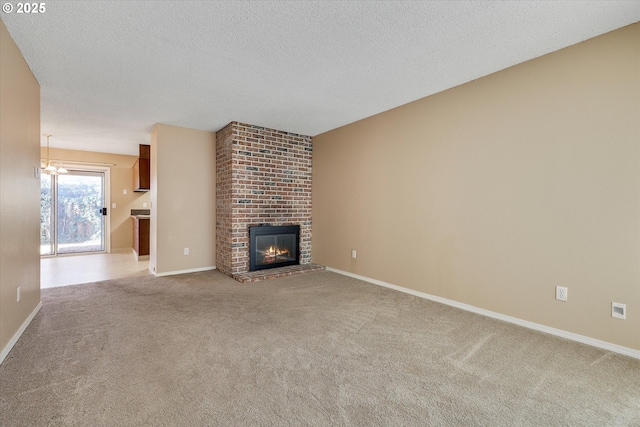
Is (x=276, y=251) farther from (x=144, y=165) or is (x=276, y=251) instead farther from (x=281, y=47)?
(x=144, y=165)

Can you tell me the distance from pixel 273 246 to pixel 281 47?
311cm

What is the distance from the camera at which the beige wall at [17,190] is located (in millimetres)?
2047

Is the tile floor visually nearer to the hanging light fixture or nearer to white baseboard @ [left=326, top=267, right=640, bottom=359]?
the hanging light fixture

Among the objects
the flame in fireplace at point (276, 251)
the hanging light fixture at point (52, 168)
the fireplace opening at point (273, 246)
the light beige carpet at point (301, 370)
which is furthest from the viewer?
the hanging light fixture at point (52, 168)

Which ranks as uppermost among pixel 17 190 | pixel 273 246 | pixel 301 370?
pixel 17 190

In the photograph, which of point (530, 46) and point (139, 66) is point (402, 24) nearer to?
point (530, 46)

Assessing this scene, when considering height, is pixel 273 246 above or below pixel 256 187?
below

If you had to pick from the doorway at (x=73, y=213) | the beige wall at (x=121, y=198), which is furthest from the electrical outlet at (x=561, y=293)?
the doorway at (x=73, y=213)

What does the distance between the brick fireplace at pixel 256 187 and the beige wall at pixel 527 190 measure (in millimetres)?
1547

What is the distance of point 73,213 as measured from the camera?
6.52 meters

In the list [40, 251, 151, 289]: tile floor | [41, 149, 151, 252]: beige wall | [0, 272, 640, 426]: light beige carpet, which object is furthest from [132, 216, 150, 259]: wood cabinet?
[0, 272, 640, 426]: light beige carpet

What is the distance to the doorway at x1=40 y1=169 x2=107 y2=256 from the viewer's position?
20.4ft

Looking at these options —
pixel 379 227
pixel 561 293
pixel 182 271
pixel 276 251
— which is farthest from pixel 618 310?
pixel 182 271

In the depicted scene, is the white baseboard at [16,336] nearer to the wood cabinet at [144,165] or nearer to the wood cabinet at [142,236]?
the wood cabinet at [142,236]
